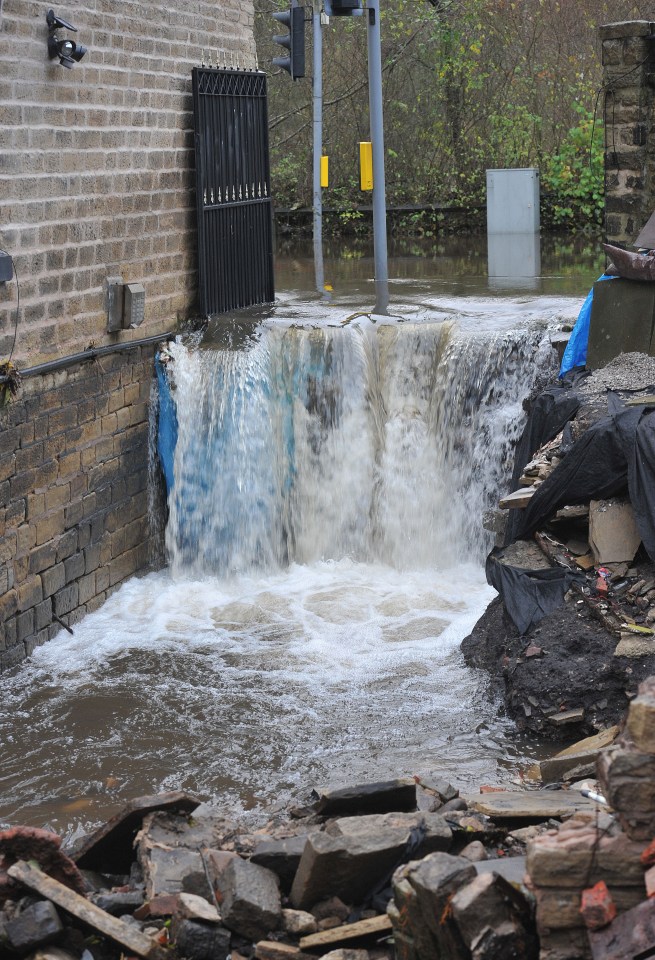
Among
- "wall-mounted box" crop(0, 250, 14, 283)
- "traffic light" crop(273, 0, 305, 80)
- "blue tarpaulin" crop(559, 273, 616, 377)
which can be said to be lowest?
"blue tarpaulin" crop(559, 273, 616, 377)

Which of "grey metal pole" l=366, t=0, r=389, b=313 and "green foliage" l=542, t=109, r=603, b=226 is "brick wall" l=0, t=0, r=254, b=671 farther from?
"green foliage" l=542, t=109, r=603, b=226

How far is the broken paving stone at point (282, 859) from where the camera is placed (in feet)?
15.0

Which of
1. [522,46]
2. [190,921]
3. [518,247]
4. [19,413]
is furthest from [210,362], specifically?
[522,46]

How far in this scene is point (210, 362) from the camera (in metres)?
9.80

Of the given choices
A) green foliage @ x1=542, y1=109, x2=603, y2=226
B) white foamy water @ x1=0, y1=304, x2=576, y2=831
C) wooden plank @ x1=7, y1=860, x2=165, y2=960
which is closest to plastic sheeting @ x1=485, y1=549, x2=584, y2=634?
white foamy water @ x1=0, y1=304, x2=576, y2=831

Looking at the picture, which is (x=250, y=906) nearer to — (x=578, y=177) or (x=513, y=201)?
(x=513, y=201)

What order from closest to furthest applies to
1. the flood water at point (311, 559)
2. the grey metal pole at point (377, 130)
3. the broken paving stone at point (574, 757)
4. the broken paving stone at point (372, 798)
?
1. the broken paving stone at point (372, 798)
2. the broken paving stone at point (574, 757)
3. the flood water at point (311, 559)
4. the grey metal pole at point (377, 130)

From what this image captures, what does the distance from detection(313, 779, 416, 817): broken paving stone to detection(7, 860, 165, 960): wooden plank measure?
108 centimetres

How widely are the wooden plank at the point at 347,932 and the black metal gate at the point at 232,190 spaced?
7274 mm

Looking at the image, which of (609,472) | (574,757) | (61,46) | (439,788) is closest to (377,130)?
(61,46)

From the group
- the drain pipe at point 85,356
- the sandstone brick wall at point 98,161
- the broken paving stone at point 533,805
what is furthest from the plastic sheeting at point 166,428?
the broken paving stone at point 533,805

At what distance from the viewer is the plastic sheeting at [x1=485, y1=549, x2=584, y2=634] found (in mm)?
7145

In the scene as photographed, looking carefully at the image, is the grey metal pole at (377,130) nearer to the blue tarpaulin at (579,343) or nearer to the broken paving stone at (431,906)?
the blue tarpaulin at (579,343)

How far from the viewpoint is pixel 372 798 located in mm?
4992
